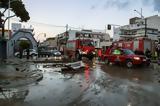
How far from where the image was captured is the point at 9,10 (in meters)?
43.4

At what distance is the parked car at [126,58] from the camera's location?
960 inches

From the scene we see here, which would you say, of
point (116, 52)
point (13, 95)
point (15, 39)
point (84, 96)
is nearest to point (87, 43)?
point (116, 52)

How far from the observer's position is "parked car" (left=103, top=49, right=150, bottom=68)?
24391 millimetres

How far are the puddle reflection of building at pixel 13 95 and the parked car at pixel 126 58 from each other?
1339 centimetres

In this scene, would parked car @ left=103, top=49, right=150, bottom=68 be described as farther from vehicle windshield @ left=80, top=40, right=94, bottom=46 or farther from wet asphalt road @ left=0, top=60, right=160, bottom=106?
wet asphalt road @ left=0, top=60, right=160, bottom=106

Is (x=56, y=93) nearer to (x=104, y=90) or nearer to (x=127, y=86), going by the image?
(x=104, y=90)

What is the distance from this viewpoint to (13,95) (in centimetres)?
1124

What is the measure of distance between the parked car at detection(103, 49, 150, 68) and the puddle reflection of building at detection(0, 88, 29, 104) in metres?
13.4

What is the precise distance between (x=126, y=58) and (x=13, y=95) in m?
15.3

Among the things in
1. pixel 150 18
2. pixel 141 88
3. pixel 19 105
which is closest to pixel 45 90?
pixel 19 105

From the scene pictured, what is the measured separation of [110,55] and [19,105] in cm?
1899

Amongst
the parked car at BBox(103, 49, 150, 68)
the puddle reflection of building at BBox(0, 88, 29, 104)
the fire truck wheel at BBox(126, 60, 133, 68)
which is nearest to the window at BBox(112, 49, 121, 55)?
the parked car at BBox(103, 49, 150, 68)

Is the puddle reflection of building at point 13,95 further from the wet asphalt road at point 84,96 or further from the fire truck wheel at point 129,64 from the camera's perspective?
the fire truck wheel at point 129,64

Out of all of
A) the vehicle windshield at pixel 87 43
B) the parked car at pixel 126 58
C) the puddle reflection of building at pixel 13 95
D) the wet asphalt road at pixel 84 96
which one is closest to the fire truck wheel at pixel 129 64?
the parked car at pixel 126 58
